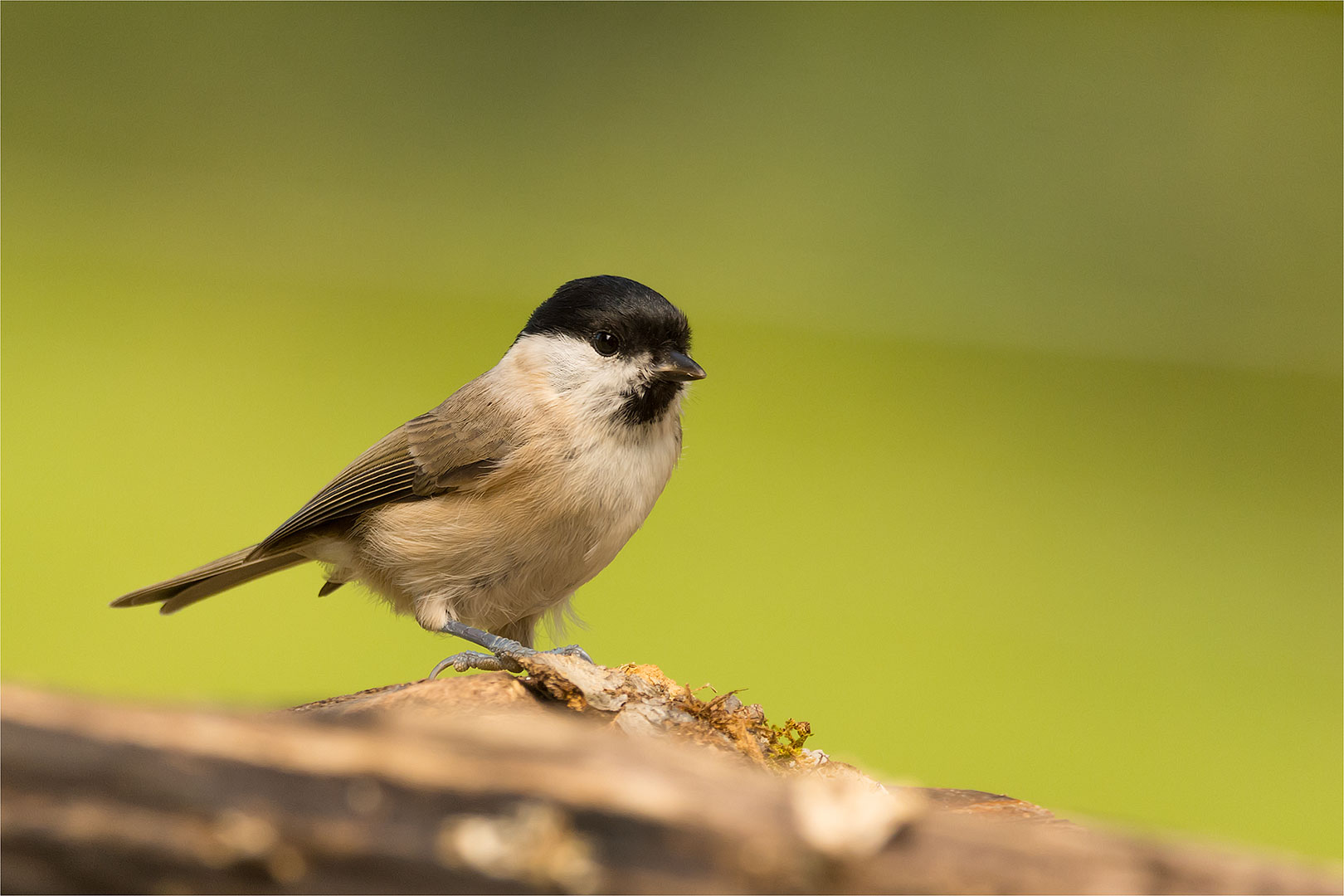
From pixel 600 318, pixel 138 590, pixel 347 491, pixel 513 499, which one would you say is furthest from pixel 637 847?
pixel 138 590

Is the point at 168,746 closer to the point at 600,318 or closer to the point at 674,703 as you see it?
the point at 674,703

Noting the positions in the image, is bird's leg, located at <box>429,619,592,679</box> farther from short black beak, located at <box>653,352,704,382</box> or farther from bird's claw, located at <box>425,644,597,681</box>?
short black beak, located at <box>653,352,704,382</box>

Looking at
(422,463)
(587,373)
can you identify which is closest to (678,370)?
(587,373)

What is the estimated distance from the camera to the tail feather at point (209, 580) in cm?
229

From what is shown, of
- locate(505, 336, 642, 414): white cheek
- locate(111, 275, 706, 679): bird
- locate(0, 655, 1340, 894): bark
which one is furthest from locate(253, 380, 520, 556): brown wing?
locate(0, 655, 1340, 894): bark

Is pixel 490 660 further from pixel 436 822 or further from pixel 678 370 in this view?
pixel 436 822

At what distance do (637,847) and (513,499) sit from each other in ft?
3.86

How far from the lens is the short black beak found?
1.98 m

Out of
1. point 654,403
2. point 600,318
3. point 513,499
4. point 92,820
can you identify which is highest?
point 600,318

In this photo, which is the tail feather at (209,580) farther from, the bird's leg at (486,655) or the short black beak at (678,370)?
the short black beak at (678,370)

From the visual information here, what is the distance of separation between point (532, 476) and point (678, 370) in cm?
35

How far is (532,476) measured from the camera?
1.95 m

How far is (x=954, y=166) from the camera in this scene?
5.28 meters

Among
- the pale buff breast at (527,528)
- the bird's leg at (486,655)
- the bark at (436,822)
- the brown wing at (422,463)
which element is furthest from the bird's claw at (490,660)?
the bark at (436,822)
